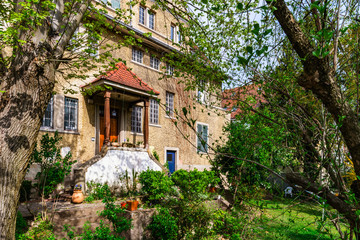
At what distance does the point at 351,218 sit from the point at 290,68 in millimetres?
2411

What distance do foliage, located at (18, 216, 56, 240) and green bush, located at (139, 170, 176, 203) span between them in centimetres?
320

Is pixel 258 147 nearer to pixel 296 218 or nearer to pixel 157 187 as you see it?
pixel 296 218

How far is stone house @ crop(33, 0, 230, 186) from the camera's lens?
10.3m

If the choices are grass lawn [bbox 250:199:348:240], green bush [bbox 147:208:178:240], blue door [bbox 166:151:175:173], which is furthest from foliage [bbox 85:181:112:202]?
grass lawn [bbox 250:199:348:240]

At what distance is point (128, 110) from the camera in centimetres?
1343

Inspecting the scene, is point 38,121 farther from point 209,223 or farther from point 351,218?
point 209,223

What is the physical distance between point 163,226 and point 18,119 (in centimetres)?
441

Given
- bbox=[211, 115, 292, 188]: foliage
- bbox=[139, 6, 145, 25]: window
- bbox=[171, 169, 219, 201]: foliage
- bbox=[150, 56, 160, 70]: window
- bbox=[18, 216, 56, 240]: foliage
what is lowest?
bbox=[18, 216, 56, 240]: foliage

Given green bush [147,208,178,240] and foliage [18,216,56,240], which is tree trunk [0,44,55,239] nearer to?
foliage [18,216,56,240]

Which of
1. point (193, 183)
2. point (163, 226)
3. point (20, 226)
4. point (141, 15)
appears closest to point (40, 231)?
point (20, 226)

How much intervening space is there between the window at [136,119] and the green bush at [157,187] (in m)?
5.50

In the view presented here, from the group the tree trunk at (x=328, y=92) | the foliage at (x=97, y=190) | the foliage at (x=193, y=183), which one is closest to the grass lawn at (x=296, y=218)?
the tree trunk at (x=328, y=92)

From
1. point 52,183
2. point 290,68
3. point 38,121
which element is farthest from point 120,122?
point 290,68

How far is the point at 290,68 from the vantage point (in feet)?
11.8
